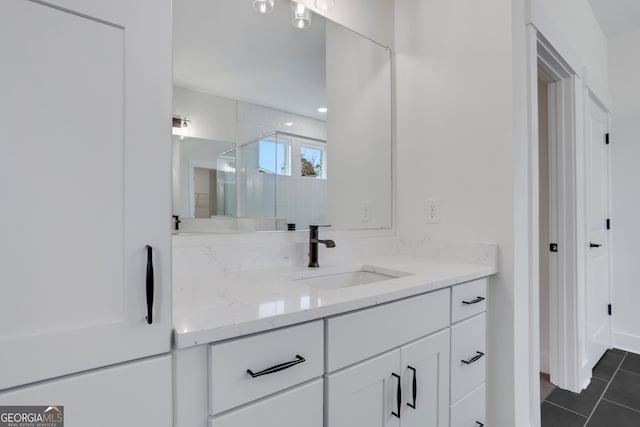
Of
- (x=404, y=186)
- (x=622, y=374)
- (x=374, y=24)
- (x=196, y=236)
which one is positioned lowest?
(x=622, y=374)

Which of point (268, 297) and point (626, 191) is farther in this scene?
point (626, 191)

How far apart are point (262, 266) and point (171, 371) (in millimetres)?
744

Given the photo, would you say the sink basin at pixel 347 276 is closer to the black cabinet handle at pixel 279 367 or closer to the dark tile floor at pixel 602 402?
the black cabinet handle at pixel 279 367

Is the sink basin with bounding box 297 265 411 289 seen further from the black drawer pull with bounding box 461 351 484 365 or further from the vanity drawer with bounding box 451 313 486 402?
the black drawer pull with bounding box 461 351 484 365

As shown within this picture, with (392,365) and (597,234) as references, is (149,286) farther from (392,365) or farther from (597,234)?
(597,234)

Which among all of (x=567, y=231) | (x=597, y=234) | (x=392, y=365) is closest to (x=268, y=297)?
(x=392, y=365)

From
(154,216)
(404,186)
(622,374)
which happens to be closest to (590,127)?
(404,186)

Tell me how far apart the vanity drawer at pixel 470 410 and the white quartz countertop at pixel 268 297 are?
49 centimetres

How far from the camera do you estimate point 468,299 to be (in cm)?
131

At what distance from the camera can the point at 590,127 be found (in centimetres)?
231

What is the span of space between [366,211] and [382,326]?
895mm

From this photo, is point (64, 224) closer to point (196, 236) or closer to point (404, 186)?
point (196, 236)

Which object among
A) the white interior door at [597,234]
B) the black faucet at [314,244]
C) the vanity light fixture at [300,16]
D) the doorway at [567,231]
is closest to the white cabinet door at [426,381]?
the black faucet at [314,244]

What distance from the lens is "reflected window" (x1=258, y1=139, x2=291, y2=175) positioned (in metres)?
1.48
